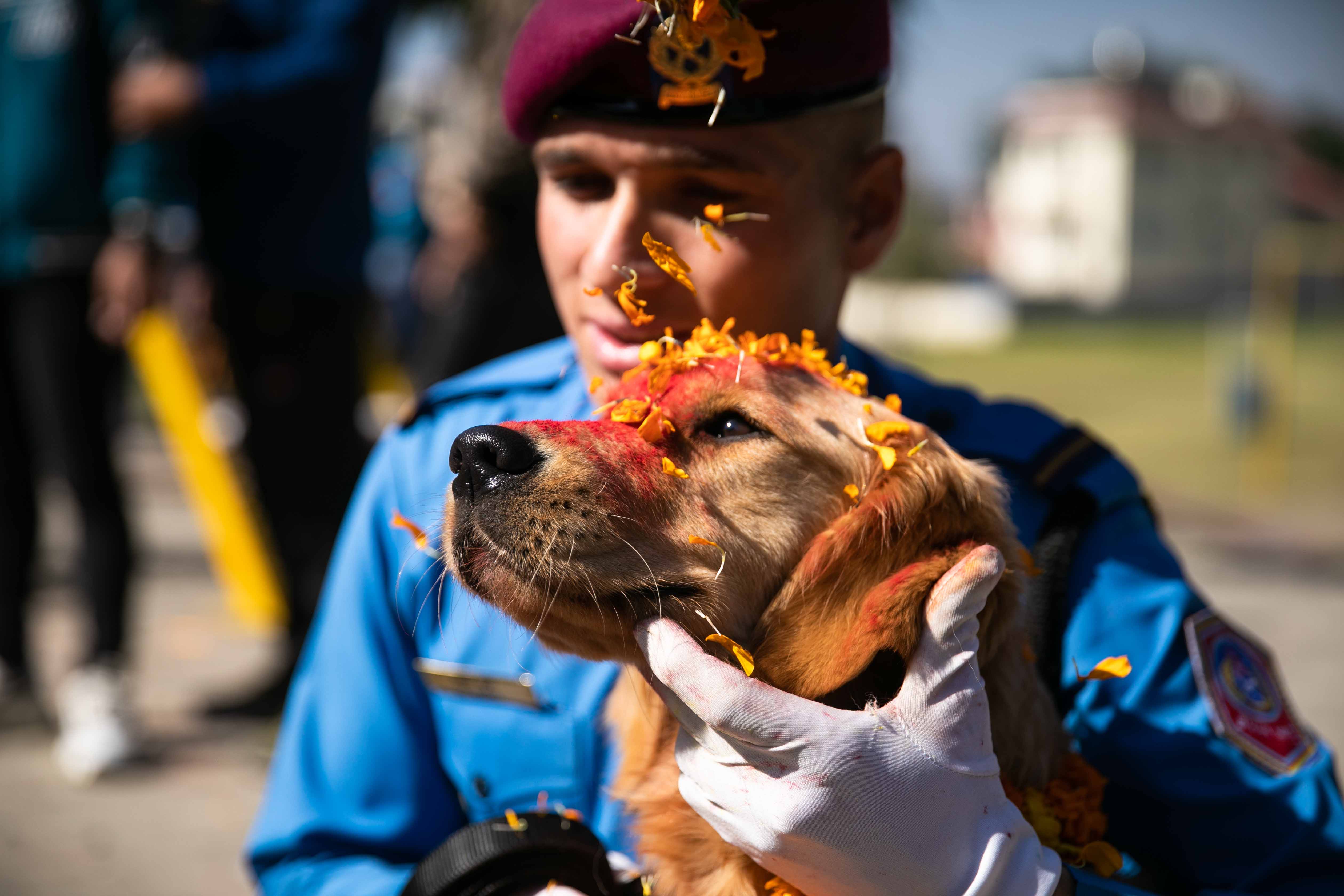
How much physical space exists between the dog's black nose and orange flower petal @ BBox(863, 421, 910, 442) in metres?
0.56

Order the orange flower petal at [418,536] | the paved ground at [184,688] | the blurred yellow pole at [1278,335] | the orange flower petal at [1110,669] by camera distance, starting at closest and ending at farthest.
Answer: the orange flower petal at [1110,669] → the orange flower petal at [418,536] → the paved ground at [184,688] → the blurred yellow pole at [1278,335]

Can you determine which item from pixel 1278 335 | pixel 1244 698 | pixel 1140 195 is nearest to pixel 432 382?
pixel 1244 698

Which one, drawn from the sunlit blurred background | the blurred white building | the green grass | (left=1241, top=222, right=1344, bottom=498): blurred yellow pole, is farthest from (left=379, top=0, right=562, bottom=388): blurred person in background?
the blurred white building

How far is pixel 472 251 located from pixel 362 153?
67cm

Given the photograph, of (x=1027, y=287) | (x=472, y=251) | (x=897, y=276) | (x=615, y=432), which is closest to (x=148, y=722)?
(x=472, y=251)

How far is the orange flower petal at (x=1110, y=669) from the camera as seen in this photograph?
1.67 metres

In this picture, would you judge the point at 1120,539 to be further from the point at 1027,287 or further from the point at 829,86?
the point at 1027,287

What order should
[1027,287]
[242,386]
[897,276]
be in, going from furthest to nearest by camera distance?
1. [1027,287]
2. [897,276]
3. [242,386]

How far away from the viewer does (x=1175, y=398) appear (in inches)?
746

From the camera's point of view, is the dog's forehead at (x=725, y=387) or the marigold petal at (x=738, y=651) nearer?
the marigold petal at (x=738, y=651)

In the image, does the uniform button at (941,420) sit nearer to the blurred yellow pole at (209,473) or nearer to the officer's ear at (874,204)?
the officer's ear at (874,204)

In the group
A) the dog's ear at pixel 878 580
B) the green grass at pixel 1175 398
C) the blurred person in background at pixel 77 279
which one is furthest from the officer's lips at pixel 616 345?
the green grass at pixel 1175 398

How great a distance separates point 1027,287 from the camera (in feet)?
200

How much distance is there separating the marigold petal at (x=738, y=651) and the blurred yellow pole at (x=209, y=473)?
550 centimetres
